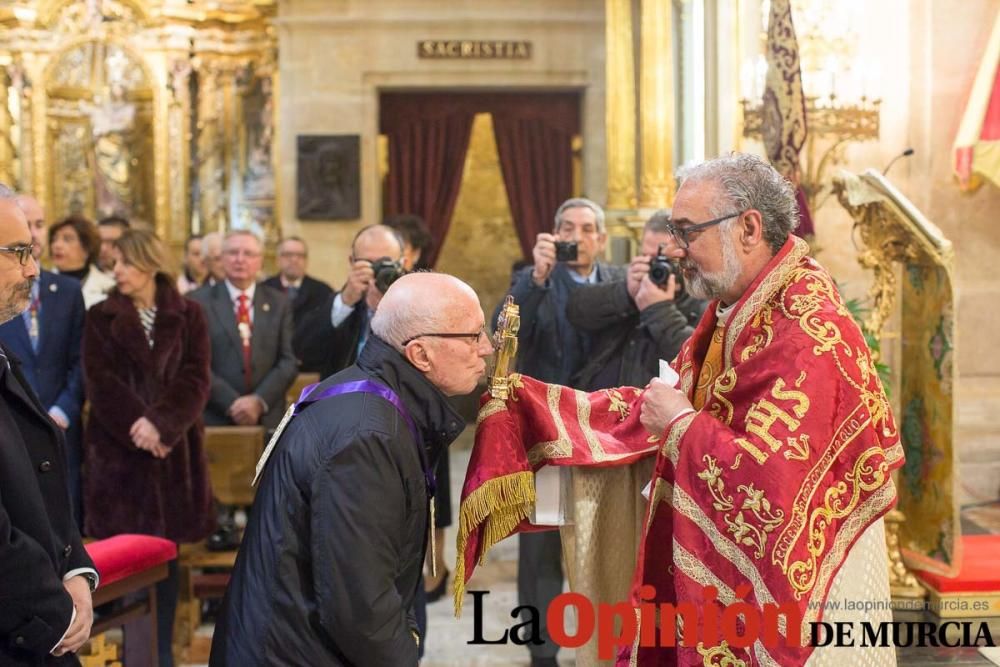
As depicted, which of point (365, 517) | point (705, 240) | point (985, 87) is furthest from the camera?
point (985, 87)

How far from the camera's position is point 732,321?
2666 mm

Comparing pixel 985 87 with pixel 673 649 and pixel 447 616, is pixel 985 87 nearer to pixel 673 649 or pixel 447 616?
pixel 447 616

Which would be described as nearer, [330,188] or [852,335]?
[852,335]

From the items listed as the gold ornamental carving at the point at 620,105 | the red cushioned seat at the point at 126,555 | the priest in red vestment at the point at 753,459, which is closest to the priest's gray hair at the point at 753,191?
the priest in red vestment at the point at 753,459

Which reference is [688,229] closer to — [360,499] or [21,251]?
[360,499]

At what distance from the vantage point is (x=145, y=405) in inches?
170

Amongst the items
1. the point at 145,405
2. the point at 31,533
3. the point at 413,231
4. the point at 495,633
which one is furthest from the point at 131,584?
the point at 413,231

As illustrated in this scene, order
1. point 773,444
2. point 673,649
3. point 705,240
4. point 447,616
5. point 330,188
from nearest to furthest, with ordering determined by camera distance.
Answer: point 773,444 < point 705,240 < point 673,649 < point 447,616 < point 330,188

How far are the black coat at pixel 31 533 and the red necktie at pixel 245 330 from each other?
8.84 ft

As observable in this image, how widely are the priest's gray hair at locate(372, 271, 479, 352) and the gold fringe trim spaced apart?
17.8 inches

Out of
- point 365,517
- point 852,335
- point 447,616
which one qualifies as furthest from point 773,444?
point 447,616

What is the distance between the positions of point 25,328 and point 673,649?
9.57 ft

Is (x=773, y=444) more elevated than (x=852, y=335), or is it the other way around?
(x=852, y=335)

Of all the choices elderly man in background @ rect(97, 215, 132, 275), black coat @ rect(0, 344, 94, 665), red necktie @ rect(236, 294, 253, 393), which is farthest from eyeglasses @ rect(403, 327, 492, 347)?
elderly man in background @ rect(97, 215, 132, 275)
